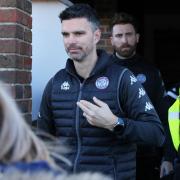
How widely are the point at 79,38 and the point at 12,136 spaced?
6.08 ft

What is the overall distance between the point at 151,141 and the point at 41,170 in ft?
5.86

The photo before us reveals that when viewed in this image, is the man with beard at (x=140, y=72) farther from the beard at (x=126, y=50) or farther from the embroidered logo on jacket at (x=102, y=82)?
the embroidered logo on jacket at (x=102, y=82)

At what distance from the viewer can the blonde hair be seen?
4.66 ft

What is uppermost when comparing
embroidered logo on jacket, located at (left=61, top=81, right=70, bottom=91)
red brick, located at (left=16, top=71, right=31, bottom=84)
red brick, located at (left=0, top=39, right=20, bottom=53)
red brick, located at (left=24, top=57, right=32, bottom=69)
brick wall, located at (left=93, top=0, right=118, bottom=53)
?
brick wall, located at (left=93, top=0, right=118, bottom=53)

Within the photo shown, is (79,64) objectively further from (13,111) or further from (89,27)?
(13,111)

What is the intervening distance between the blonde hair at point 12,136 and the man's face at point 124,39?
11.3ft

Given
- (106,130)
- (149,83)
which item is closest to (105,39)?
(149,83)

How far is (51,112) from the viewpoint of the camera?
3.30 meters

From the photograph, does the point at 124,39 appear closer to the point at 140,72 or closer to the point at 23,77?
the point at 140,72

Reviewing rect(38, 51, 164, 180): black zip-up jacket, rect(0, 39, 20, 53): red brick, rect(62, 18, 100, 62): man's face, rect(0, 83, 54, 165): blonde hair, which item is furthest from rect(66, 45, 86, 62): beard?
rect(0, 83, 54, 165): blonde hair

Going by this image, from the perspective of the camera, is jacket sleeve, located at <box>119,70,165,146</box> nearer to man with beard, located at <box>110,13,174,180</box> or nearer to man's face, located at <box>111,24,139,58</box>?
man with beard, located at <box>110,13,174,180</box>

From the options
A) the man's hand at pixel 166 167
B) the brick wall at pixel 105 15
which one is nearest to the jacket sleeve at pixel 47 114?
A: the man's hand at pixel 166 167

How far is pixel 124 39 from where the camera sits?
4.85m

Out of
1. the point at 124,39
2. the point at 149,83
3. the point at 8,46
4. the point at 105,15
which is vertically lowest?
the point at 149,83
